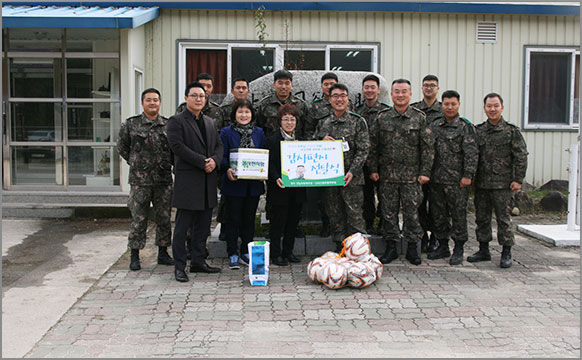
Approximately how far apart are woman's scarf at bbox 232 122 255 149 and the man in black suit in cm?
30

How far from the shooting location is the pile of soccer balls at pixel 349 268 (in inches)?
221

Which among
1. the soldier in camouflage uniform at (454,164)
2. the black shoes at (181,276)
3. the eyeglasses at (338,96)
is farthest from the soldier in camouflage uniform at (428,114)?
the black shoes at (181,276)

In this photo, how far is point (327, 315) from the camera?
16.1 ft

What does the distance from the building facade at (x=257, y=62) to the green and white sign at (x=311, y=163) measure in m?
4.84

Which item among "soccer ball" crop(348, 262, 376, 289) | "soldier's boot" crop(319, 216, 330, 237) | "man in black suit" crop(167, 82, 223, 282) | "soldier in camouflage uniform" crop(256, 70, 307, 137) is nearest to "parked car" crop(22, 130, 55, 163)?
"soldier in camouflage uniform" crop(256, 70, 307, 137)

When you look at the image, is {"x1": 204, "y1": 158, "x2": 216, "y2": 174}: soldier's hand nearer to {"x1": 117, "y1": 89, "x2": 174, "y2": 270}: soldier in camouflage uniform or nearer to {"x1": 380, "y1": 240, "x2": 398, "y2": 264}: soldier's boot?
{"x1": 117, "y1": 89, "x2": 174, "y2": 270}: soldier in camouflage uniform

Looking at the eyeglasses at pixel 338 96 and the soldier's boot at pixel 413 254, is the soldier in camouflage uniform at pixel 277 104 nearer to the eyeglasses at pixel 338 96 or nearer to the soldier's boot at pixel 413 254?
the eyeglasses at pixel 338 96

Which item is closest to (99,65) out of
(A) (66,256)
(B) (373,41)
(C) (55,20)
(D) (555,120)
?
(C) (55,20)

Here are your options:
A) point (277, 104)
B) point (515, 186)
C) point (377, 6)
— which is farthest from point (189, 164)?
point (377, 6)

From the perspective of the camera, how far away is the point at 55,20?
9094mm

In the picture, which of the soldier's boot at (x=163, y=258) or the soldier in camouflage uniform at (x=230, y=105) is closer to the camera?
the soldier's boot at (x=163, y=258)

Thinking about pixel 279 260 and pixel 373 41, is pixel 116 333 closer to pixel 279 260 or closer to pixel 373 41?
pixel 279 260

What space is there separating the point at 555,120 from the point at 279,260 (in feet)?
27.0

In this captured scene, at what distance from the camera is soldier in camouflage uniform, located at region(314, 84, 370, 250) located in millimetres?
6344
